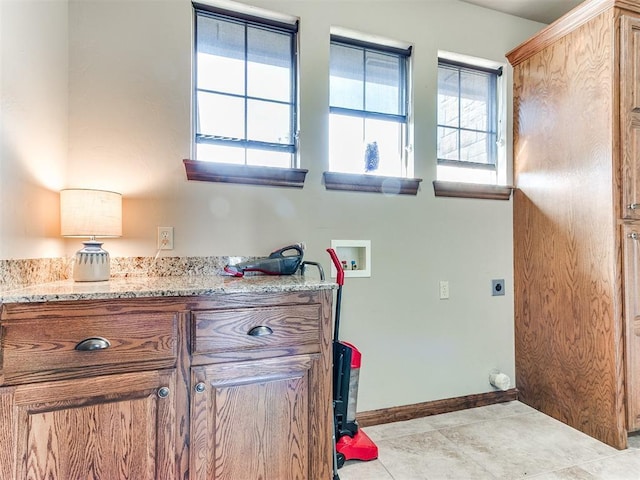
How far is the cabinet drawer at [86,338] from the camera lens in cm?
101

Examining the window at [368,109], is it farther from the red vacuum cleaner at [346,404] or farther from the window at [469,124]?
the red vacuum cleaner at [346,404]

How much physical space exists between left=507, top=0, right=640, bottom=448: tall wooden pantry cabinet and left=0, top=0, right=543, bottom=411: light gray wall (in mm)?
188

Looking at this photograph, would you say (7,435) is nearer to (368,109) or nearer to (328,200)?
(328,200)

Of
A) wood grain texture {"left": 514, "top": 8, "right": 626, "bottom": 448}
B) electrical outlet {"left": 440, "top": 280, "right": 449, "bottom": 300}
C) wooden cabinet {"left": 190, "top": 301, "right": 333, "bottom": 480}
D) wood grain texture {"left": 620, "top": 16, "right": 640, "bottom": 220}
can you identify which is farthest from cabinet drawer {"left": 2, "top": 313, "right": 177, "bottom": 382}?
wood grain texture {"left": 620, "top": 16, "right": 640, "bottom": 220}

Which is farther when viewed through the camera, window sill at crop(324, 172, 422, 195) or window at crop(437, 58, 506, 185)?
window at crop(437, 58, 506, 185)

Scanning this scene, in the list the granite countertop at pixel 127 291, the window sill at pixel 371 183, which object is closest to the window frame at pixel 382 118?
the window sill at pixel 371 183

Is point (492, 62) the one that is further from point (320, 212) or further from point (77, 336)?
point (77, 336)

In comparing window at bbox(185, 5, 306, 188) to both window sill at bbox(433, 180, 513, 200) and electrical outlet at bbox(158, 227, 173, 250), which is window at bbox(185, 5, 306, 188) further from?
window sill at bbox(433, 180, 513, 200)

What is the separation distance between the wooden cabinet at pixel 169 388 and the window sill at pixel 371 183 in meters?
0.84

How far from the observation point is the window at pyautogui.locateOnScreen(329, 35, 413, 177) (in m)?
2.07

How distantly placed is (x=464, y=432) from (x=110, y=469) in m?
1.75

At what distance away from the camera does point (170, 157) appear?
173cm

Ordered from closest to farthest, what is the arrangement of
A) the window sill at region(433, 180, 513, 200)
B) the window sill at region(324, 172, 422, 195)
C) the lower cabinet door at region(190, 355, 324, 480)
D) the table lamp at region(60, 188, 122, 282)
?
1. the lower cabinet door at region(190, 355, 324, 480)
2. the table lamp at region(60, 188, 122, 282)
3. the window sill at region(324, 172, 422, 195)
4. the window sill at region(433, 180, 513, 200)

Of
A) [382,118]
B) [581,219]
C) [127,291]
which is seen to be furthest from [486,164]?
[127,291]
